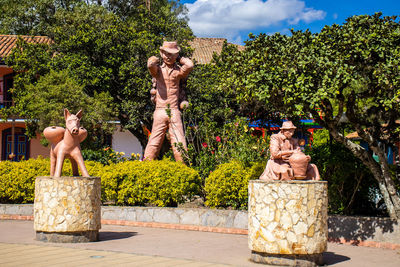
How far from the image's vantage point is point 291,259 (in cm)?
632

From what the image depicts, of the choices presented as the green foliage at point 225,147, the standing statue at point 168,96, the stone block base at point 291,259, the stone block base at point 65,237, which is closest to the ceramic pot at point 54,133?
the stone block base at point 65,237

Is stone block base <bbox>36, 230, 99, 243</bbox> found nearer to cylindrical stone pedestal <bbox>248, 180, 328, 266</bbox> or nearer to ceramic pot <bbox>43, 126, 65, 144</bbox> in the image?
ceramic pot <bbox>43, 126, 65, 144</bbox>

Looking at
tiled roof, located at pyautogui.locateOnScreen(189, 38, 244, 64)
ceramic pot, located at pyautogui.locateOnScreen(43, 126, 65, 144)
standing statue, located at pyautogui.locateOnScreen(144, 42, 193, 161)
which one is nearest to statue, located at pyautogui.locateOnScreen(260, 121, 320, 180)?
ceramic pot, located at pyautogui.locateOnScreen(43, 126, 65, 144)

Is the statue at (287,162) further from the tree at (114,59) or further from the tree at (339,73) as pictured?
the tree at (114,59)

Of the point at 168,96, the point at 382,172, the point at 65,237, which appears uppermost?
the point at 168,96

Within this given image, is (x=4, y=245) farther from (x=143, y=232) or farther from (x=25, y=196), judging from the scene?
(x=25, y=196)

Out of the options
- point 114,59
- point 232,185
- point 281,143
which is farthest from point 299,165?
point 114,59

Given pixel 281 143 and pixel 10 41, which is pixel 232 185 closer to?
pixel 281 143

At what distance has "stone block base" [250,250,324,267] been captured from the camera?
6301 mm

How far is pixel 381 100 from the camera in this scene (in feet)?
24.2

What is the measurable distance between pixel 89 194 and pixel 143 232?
5.87 ft

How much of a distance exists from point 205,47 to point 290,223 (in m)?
27.9

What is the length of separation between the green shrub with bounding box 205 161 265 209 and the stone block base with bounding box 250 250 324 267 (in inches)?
130

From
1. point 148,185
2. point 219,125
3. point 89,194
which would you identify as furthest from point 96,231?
point 219,125
